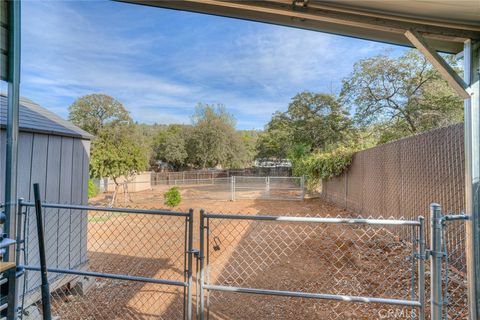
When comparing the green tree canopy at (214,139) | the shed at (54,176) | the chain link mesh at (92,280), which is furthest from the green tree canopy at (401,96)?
the green tree canopy at (214,139)

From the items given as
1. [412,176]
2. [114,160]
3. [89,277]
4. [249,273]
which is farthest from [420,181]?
[114,160]

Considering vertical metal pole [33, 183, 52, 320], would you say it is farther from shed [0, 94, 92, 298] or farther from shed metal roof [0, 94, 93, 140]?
shed metal roof [0, 94, 93, 140]

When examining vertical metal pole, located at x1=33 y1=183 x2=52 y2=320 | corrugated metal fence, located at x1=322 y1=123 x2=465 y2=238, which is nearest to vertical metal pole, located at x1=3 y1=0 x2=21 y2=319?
vertical metal pole, located at x1=33 y1=183 x2=52 y2=320

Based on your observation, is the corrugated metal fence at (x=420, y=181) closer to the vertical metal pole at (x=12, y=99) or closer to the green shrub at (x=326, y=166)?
the green shrub at (x=326, y=166)

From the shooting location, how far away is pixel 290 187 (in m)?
13.2

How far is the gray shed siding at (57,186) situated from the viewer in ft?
9.40

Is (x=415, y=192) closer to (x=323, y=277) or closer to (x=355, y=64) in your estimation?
(x=323, y=277)

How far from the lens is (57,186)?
10.8 feet

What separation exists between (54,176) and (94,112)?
691 inches

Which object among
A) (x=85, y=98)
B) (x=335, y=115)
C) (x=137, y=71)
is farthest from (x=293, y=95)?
(x=85, y=98)

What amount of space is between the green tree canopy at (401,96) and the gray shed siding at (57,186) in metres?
10.8

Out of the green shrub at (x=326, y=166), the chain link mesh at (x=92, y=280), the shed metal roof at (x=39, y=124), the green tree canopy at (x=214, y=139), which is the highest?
the green tree canopy at (x=214, y=139)

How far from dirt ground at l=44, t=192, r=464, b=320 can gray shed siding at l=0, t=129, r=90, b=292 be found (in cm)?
58

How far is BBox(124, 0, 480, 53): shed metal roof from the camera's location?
164cm
